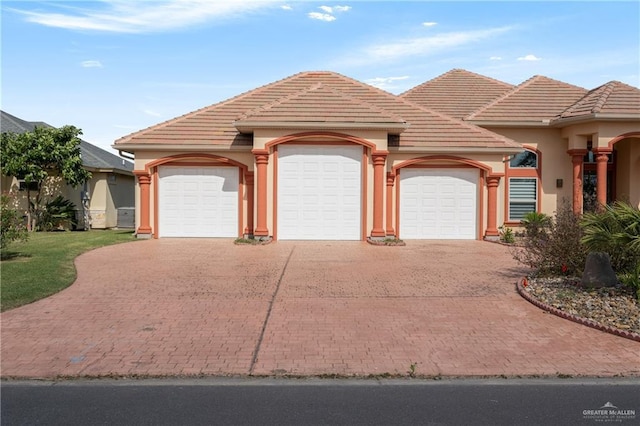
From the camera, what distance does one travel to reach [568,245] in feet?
36.8

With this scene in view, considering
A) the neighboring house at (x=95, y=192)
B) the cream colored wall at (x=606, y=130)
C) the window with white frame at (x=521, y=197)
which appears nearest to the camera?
the cream colored wall at (x=606, y=130)

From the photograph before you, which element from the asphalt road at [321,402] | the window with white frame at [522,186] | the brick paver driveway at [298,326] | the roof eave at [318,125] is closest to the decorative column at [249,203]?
the roof eave at [318,125]

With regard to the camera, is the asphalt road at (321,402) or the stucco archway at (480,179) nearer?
the asphalt road at (321,402)

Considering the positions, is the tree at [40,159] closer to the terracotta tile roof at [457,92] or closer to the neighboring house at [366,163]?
the neighboring house at [366,163]

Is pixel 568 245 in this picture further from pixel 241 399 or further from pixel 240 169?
pixel 240 169

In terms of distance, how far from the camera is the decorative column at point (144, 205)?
745 inches

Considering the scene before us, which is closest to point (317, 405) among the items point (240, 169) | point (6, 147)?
point (240, 169)

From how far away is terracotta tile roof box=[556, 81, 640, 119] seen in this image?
1903 centimetres

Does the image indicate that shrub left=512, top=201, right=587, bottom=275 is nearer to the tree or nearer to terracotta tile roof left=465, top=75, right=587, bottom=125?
terracotta tile roof left=465, top=75, right=587, bottom=125

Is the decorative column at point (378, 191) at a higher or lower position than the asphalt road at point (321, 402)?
higher

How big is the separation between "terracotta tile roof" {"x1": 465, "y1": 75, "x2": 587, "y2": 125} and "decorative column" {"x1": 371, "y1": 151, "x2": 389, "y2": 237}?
500 centimetres

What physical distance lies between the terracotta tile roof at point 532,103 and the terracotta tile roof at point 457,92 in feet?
3.96

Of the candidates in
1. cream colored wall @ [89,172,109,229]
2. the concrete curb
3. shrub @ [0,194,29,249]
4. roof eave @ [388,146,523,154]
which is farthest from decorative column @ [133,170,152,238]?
the concrete curb

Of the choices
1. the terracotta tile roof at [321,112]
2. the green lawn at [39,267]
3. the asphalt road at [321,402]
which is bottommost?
the asphalt road at [321,402]
